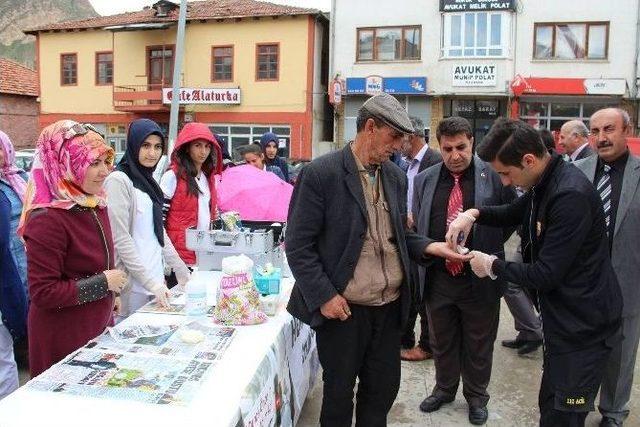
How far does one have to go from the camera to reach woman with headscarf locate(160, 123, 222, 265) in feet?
12.0

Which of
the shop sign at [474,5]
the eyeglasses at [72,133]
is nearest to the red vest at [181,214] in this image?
the eyeglasses at [72,133]

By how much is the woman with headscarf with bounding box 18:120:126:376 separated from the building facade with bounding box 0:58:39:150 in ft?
90.7

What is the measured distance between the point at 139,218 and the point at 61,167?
0.77m

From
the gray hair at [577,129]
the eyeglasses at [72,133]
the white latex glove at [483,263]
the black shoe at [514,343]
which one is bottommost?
the black shoe at [514,343]

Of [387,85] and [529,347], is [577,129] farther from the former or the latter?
[387,85]

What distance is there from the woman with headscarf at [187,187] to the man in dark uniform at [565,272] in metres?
1.95

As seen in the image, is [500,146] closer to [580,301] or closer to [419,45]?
[580,301]

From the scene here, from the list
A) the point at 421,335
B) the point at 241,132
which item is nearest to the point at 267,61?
the point at 241,132

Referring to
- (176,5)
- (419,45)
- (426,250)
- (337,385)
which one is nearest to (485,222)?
(426,250)

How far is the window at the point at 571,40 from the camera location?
19.7 metres

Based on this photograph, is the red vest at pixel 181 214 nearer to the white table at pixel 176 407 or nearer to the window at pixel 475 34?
the white table at pixel 176 407

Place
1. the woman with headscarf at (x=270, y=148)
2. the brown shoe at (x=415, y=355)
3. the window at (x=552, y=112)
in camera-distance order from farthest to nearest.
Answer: the window at (x=552, y=112) → the woman with headscarf at (x=270, y=148) → the brown shoe at (x=415, y=355)

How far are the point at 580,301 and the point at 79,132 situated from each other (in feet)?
7.36

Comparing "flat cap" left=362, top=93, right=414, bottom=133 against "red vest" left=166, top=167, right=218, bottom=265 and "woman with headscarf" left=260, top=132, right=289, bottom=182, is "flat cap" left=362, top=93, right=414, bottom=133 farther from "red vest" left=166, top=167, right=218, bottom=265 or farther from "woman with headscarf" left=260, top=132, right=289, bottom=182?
"woman with headscarf" left=260, top=132, right=289, bottom=182
